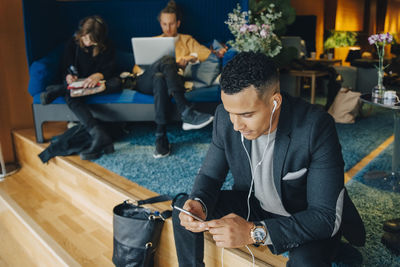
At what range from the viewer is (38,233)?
236 cm

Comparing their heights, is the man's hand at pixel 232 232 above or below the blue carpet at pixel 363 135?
above

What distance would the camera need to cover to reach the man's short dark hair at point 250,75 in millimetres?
1206

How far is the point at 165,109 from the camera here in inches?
114

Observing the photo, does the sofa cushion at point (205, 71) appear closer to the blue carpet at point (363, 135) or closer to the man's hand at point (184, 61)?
the man's hand at point (184, 61)

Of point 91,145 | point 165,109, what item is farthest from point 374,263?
point 91,145

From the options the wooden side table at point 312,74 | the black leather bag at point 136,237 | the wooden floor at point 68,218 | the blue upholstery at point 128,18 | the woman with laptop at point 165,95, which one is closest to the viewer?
the black leather bag at point 136,237

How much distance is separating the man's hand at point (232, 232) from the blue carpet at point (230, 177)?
0.60m

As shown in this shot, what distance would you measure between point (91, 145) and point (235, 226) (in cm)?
207

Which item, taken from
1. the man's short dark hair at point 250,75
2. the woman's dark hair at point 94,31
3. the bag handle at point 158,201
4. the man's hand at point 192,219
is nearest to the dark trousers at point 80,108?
the woman's dark hair at point 94,31

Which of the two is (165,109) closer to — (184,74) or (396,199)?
(184,74)

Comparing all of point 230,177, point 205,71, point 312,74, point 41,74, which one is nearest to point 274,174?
point 230,177

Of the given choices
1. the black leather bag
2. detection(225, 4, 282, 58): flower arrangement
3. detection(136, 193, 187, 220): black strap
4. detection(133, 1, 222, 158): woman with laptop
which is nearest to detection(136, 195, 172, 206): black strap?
detection(136, 193, 187, 220): black strap

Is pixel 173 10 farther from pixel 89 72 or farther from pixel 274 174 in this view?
pixel 274 174

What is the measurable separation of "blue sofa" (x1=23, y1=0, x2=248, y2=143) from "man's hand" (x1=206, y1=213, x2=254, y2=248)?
6.13 feet
